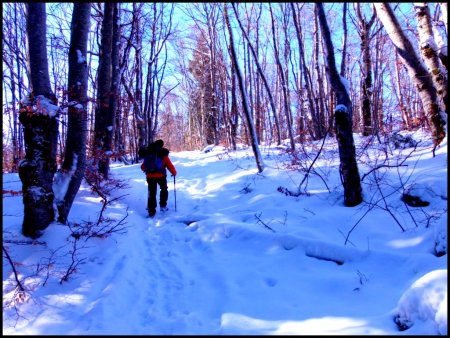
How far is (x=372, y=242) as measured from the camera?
4430 mm

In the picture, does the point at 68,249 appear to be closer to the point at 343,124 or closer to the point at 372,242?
the point at 372,242

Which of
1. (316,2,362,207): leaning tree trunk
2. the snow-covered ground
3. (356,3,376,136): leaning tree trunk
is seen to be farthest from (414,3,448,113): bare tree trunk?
(356,3,376,136): leaning tree trunk

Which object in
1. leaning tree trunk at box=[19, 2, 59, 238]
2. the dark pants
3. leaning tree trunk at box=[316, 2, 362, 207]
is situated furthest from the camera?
the dark pants

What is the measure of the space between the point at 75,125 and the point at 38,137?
2.61ft

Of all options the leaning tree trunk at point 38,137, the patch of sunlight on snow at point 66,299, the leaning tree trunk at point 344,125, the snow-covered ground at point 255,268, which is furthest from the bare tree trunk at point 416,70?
the patch of sunlight on snow at point 66,299

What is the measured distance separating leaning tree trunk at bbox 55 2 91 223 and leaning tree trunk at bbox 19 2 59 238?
370 millimetres

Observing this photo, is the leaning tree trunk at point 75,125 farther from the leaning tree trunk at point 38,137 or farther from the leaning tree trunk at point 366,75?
the leaning tree trunk at point 366,75

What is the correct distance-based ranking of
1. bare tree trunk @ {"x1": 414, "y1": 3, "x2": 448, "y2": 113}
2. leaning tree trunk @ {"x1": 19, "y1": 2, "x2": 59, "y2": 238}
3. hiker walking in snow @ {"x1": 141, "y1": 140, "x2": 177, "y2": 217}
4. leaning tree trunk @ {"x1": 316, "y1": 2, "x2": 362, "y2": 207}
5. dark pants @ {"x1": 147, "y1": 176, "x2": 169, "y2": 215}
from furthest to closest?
hiker walking in snow @ {"x1": 141, "y1": 140, "x2": 177, "y2": 217}, dark pants @ {"x1": 147, "y1": 176, "x2": 169, "y2": 215}, bare tree trunk @ {"x1": 414, "y1": 3, "x2": 448, "y2": 113}, leaning tree trunk @ {"x1": 316, "y1": 2, "x2": 362, "y2": 207}, leaning tree trunk @ {"x1": 19, "y1": 2, "x2": 59, "y2": 238}

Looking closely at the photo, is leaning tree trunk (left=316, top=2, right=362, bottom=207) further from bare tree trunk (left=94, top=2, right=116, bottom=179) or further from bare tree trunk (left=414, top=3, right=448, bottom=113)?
bare tree trunk (left=94, top=2, right=116, bottom=179)

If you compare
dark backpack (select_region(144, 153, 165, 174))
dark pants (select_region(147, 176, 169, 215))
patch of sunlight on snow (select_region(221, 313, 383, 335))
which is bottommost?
patch of sunlight on snow (select_region(221, 313, 383, 335))

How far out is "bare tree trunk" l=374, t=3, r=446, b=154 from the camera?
598cm

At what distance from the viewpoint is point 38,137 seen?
4.53m

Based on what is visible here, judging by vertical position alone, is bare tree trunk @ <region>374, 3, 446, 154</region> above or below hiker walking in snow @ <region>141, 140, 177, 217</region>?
above

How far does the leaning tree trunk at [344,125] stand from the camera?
5.36m
